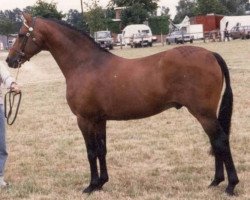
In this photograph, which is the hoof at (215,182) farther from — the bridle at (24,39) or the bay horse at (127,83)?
the bridle at (24,39)

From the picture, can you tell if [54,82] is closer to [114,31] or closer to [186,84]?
[186,84]

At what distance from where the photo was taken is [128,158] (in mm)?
7957

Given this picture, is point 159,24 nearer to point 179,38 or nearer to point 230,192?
point 179,38

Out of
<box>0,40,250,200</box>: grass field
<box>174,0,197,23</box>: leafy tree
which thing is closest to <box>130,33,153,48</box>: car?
<box>0,40,250,200</box>: grass field

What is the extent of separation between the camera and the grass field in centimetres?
627

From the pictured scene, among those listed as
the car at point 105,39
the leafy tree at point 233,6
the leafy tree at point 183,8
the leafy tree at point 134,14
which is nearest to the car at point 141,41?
the car at point 105,39

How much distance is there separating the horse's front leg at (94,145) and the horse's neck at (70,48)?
28.0 inches

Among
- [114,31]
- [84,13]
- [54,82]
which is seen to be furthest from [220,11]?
[54,82]

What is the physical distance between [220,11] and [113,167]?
286 ft

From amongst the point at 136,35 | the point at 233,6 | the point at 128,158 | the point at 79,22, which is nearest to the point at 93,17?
the point at 136,35

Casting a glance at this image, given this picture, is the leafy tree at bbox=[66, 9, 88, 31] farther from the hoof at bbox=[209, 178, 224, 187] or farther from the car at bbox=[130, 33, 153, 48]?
the car at bbox=[130, 33, 153, 48]

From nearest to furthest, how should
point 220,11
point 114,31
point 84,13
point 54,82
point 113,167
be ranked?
point 113,167 → point 54,82 → point 84,13 → point 114,31 → point 220,11

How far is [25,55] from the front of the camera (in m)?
6.34

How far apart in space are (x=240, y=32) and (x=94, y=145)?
4643cm
